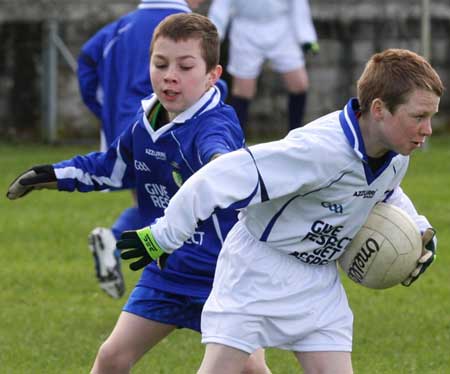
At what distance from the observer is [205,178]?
4164mm

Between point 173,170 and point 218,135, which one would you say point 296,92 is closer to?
point 173,170

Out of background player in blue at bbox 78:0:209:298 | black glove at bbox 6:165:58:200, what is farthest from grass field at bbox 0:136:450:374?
black glove at bbox 6:165:58:200

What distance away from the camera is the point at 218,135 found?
15.9ft

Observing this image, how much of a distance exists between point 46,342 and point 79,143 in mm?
9111

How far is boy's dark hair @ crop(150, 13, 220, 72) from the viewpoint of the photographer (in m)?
5.02

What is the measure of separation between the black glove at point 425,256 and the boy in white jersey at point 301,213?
10.6 inches

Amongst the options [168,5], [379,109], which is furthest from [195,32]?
[168,5]

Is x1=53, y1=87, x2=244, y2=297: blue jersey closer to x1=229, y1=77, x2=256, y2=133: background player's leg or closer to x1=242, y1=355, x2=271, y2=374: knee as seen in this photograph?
x1=242, y1=355, x2=271, y2=374: knee

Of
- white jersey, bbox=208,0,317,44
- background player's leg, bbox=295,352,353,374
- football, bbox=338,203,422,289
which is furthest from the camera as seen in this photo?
white jersey, bbox=208,0,317,44

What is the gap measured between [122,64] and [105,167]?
8.57ft

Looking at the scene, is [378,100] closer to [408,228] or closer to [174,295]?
[408,228]

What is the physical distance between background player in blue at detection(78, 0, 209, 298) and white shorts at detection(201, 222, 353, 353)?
287 centimetres

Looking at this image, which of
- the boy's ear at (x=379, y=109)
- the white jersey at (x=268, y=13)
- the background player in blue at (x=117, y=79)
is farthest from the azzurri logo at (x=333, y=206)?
the white jersey at (x=268, y=13)

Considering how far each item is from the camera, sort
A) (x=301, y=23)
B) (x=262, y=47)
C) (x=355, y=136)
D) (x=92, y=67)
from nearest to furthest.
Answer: (x=355, y=136) → (x=92, y=67) → (x=301, y=23) → (x=262, y=47)
